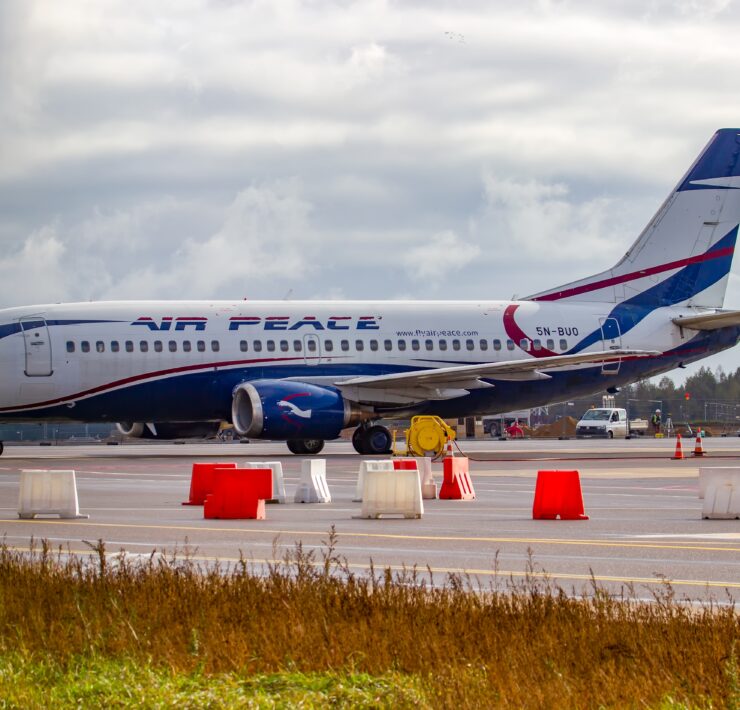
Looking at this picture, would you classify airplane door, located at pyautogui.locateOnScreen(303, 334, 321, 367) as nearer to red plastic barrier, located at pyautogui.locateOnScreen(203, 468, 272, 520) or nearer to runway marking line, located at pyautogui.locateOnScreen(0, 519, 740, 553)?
red plastic barrier, located at pyautogui.locateOnScreen(203, 468, 272, 520)

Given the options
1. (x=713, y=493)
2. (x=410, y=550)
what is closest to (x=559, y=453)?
(x=713, y=493)

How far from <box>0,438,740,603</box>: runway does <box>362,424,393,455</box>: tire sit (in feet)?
43.1

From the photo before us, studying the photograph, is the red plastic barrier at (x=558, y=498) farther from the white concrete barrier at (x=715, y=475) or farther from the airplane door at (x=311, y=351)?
the airplane door at (x=311, y=351)

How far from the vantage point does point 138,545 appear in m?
17.2

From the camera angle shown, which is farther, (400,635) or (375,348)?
(375,348)

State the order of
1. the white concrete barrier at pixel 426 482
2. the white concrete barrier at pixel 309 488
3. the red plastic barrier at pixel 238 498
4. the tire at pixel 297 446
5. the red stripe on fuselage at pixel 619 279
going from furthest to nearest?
the red stripe on fuselage at pixel 619 279
the tire at pixel 297 446
the white concrete barrier at pixel 426 482
the white concrete barrier at pixel 309 488
the red plastic barrier at pixel 238 498

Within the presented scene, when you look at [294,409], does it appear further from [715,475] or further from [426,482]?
[715,475]

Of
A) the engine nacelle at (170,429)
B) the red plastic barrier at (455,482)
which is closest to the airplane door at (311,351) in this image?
the engine nacelle at (170,429)

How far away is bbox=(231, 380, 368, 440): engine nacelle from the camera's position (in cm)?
4291

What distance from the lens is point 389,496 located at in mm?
21938

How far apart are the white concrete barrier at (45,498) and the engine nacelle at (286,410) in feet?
67.6

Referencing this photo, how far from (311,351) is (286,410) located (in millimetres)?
3232

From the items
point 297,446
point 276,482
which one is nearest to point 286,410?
point 297,446

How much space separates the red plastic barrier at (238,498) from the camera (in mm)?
22016
